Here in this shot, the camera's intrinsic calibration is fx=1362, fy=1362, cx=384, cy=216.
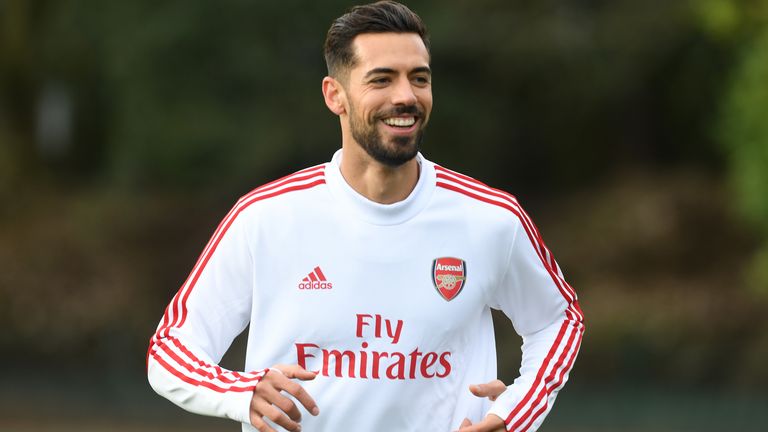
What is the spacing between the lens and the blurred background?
19828 millimetres

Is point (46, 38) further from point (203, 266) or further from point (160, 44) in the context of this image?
point (203, 266)

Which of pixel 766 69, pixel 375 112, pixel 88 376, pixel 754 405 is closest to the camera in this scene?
pixel 375 112

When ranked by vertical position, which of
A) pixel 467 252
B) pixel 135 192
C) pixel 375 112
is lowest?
pixel 135 192

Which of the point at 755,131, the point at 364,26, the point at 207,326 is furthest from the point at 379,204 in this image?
the point at 755,131

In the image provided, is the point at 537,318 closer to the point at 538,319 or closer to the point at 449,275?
the point at 538,319

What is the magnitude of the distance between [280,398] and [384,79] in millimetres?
1007

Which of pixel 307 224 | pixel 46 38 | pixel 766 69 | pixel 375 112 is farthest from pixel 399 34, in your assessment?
pixel 46 38

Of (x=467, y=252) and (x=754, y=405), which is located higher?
(x=467, y=252)

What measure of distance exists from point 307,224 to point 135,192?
19.9 m

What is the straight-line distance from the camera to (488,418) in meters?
4.12

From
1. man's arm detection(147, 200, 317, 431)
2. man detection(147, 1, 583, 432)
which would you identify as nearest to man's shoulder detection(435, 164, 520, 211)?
man detection(147, 1, 583, 432)

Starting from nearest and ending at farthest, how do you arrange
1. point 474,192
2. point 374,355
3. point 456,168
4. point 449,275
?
1. point 374,355
2. point 449,275
3. point 474,192
4. point 456,168

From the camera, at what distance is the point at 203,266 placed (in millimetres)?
4238

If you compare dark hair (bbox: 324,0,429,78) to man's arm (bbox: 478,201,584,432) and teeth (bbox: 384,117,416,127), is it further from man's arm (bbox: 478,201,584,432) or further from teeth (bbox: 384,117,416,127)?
man's arm (bbox: 478,201,584,432)
